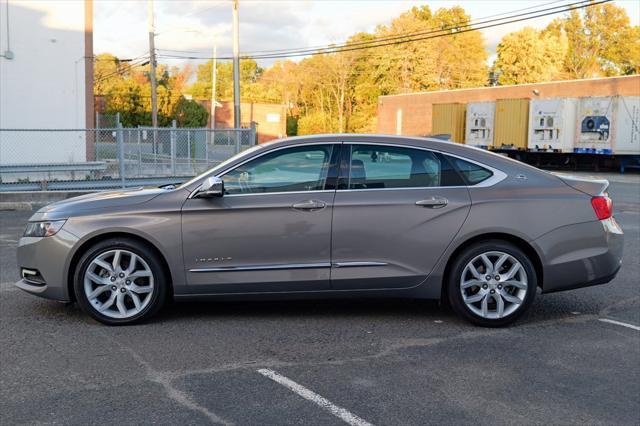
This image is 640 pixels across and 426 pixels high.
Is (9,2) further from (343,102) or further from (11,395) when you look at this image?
(343,102)

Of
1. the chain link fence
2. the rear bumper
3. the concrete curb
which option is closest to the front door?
the rear bumper

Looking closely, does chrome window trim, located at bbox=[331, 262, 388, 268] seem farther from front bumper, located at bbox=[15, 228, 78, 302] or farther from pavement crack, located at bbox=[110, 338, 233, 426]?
front bumper, located at bbox=[15, 228, 78, 302]

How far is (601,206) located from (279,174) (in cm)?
272

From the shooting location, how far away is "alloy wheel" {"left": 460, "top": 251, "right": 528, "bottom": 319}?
5629 millimetres

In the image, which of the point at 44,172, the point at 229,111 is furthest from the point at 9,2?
the point at 229,111

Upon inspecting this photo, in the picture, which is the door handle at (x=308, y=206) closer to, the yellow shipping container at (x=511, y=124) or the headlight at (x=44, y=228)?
the headlight at (x=44, y=228)

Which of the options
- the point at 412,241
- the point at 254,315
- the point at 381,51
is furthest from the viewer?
the point at 381,51

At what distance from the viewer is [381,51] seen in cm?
7650

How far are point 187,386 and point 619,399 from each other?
106 inches

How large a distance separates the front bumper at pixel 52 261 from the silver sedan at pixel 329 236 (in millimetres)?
10

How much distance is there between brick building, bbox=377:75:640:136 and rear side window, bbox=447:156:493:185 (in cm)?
3380

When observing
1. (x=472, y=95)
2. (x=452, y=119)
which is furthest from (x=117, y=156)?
(x=472, y=95)

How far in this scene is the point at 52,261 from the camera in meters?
5.53

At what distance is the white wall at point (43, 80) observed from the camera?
65.3 ft
